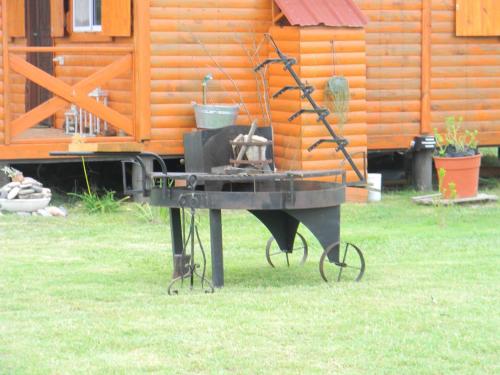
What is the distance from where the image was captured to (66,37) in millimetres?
17109

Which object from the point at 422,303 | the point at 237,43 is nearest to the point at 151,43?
the point at 237,43

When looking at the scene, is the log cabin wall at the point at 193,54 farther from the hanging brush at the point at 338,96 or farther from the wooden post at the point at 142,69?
the hanging brush at the point at 338,96

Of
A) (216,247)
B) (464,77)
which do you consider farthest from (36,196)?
(464,77)

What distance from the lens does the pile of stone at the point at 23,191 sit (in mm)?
14102

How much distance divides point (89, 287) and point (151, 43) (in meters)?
5.79

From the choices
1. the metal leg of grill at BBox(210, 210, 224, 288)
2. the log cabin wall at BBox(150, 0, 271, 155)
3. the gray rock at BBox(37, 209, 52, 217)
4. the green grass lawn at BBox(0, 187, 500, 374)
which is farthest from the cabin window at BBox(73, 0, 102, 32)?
the metal leg of grill at BBox(210, 210, 224, 288)

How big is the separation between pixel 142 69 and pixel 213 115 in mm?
1006

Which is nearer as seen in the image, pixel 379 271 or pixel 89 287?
pixel 89 287

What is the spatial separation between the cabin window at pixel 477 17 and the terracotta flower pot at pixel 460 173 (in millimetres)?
2265

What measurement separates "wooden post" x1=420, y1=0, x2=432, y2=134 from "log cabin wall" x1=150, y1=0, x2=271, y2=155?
2164 millimetres

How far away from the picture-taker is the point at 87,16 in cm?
1639

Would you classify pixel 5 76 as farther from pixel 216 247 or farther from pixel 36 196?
pixel 216 247

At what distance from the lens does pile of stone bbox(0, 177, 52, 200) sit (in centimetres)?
1410

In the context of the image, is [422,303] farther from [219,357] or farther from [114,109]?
[114,109]
